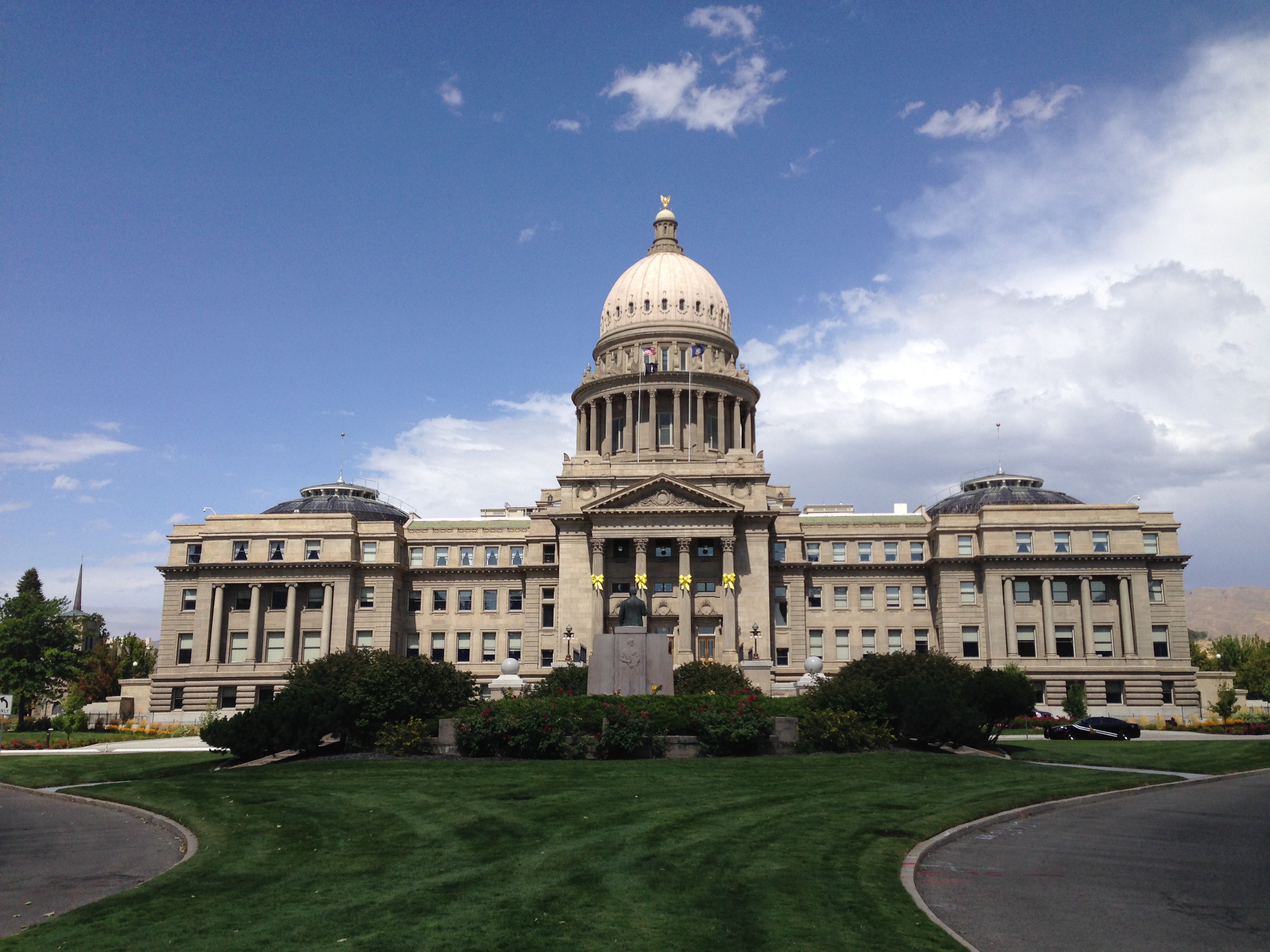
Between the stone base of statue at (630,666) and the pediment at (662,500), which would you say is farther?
the pediment at (662,500)

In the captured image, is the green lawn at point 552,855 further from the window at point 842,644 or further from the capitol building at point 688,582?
the window at point 842,644

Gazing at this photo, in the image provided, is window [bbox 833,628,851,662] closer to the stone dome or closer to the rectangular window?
the stone dome

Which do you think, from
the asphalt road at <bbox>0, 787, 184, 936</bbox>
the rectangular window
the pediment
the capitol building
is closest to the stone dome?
the capitol building

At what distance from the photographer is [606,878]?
17219 millimetres

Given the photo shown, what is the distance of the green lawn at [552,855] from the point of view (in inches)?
558

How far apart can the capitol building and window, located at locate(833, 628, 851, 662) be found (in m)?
0.18

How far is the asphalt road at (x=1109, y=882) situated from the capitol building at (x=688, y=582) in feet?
165

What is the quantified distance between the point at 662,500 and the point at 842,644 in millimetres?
20854

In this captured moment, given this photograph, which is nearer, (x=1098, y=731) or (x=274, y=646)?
(x=1098, y=731)

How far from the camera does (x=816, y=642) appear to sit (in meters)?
85.6

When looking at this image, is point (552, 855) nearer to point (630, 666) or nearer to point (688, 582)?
point (630, 666)

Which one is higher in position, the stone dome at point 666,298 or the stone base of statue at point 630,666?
the stone dome at point 666,298

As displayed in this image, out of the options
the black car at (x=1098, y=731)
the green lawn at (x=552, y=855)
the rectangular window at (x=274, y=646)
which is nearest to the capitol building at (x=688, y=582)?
the rectangular window at (x=274, y=646)

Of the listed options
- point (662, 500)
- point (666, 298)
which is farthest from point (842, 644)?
point (666, 298)
